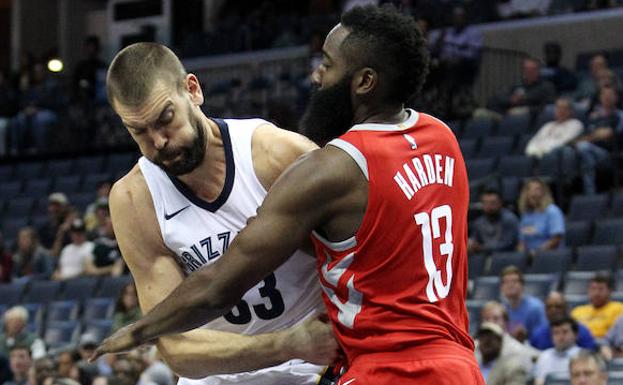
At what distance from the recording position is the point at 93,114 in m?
19.3

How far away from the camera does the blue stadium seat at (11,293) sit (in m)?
14.7

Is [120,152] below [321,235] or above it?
below

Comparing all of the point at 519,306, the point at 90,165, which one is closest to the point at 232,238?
the point at 519,306

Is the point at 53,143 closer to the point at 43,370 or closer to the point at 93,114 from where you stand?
the point at 93,114

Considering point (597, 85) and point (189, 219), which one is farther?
point (597, 85)

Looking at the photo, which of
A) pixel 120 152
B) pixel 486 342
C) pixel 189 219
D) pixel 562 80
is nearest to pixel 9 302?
pixel 120 152

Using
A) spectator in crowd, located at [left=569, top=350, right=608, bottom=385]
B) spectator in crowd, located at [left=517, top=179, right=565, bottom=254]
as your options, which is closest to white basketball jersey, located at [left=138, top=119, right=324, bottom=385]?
spectator in crowd, located at [left=569, top=350, right=608, bottom=385]

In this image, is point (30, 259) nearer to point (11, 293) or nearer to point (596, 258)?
point (11, 293)

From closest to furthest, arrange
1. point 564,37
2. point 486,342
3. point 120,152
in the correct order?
point 486,342 → point 564,37 → point 120,152

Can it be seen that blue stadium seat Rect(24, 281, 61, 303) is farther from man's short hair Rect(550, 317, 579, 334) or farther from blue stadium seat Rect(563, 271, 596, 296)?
man's short hair Rect(550, 317, 579, 334)

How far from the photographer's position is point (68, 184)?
17219 millimetres

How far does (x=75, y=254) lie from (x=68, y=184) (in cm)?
285

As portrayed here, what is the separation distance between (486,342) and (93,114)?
11591 mm

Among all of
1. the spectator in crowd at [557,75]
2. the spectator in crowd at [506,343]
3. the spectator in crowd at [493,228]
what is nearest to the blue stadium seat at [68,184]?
the spectator in crowd at [557,75]
